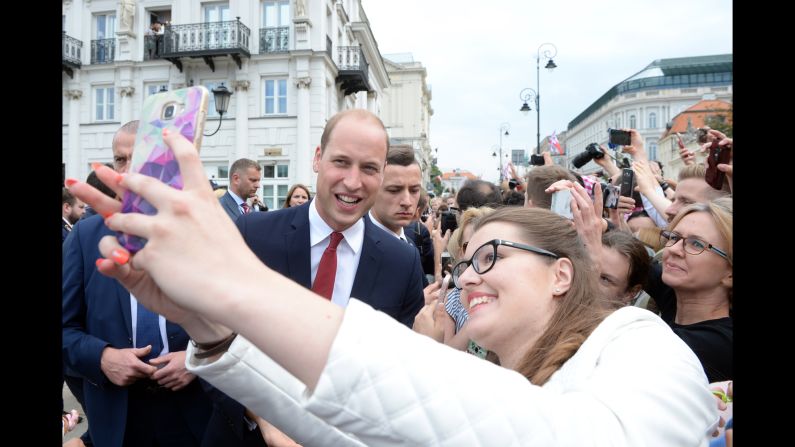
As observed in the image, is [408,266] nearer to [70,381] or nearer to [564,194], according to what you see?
[564,194]

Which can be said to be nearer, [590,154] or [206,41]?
[590,154]

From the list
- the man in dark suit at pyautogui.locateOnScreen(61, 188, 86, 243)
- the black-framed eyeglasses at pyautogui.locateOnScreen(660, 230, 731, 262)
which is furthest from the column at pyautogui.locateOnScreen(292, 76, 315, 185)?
the black-framed eyeglasses at pyautogui.locateOnScreen(660, 230, 731, 262)

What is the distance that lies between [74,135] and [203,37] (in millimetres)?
6980

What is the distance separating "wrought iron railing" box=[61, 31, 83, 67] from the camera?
22.4m

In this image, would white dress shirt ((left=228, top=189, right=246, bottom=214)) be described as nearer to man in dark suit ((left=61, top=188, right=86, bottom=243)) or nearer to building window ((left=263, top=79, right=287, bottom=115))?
man in dark suit ((left=61, top=188, right=86, bottom=243))

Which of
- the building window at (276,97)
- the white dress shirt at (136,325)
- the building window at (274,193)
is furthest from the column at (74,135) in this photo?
the white dress shirt at (136,325)

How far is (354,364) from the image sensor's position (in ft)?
2.80

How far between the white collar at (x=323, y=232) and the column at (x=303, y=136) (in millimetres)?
19133

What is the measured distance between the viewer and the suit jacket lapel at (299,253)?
2639 millimetres

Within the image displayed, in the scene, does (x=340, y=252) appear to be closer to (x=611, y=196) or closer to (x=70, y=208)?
(x=611, y=196)

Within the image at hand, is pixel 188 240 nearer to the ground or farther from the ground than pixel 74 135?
nearer to the ground

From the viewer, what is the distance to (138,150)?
1.09 metres

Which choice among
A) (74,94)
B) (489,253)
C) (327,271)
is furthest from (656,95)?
(489,253)
